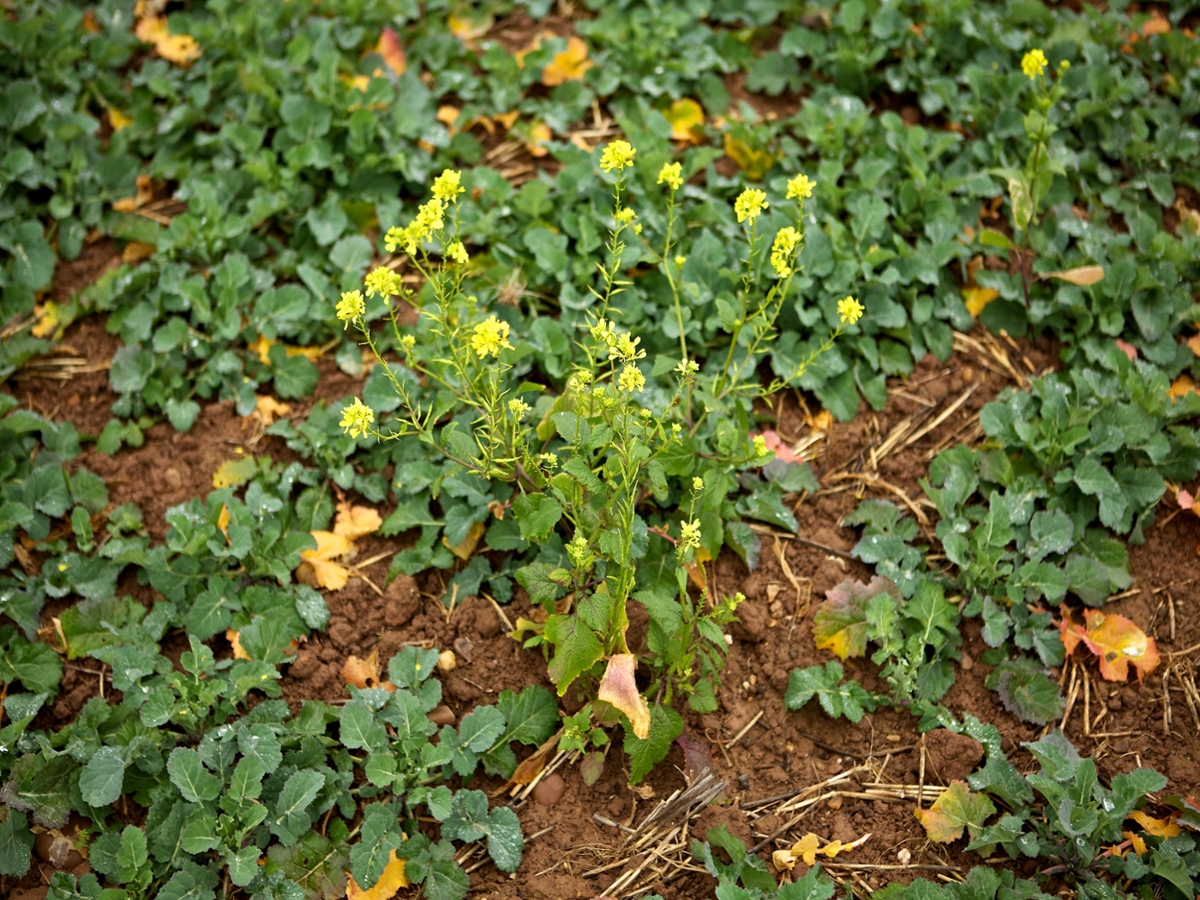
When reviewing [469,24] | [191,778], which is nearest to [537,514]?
[191,778]

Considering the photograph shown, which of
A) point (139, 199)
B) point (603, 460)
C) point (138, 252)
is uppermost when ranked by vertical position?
point (139, 199)

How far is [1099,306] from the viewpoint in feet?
10.2

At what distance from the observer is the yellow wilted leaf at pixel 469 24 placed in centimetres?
399

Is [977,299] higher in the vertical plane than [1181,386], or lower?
higher

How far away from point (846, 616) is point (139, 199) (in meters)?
2.92

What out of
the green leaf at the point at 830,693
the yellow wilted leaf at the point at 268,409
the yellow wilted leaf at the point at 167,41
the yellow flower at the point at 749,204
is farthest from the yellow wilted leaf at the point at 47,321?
the green leaf at the point at 830,693

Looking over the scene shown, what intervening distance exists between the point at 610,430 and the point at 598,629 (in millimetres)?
470

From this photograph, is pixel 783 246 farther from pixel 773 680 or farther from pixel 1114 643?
pixel 1114 643

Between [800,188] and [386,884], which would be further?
[800,188]

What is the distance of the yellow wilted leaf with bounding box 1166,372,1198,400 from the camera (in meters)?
3.02

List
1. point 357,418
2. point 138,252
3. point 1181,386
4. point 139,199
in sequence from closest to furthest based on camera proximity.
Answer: point 357,418
point 1181,386
point 138,252
point 139,199

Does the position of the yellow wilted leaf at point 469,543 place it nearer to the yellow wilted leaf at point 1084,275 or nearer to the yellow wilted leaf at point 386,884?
the yellow wilted leaf at point 386,884

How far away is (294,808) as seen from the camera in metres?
2.30

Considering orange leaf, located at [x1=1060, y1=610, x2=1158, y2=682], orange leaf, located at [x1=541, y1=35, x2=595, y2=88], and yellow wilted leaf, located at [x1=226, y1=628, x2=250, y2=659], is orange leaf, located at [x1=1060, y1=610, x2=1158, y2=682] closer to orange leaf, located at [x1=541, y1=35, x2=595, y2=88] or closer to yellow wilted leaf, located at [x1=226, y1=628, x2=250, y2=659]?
yellow wilted leaf, located at [x1=226, y1=628, x2=250, y2=659]
